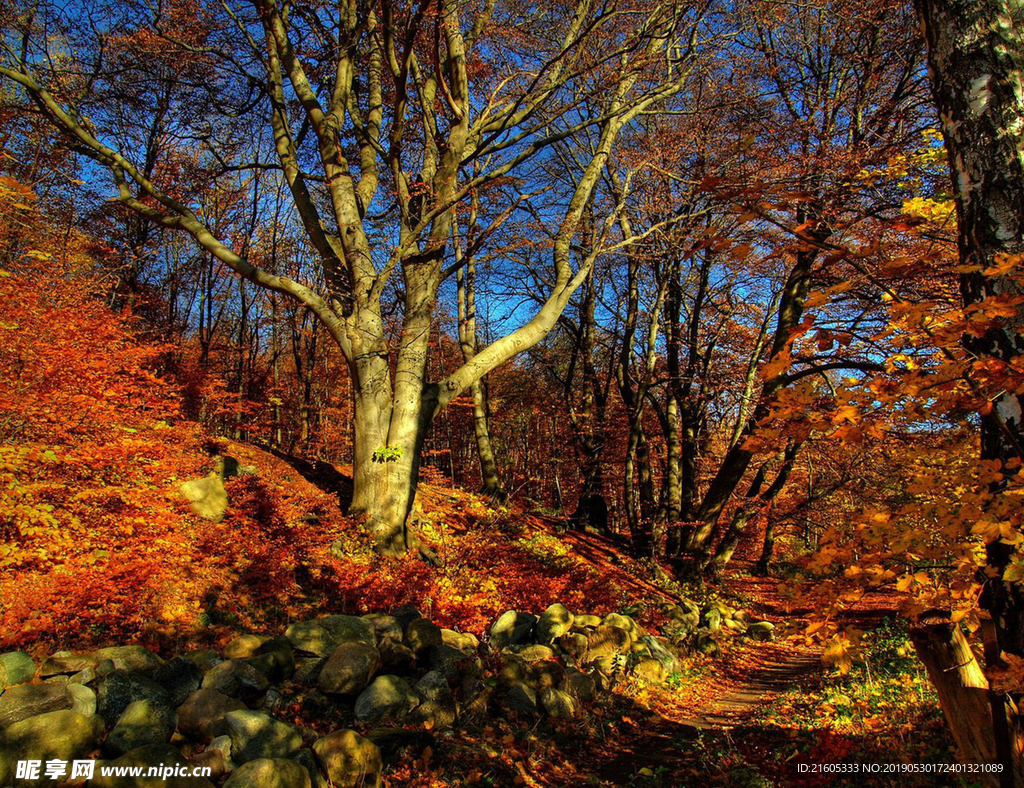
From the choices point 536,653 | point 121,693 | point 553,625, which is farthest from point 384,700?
point 553,625

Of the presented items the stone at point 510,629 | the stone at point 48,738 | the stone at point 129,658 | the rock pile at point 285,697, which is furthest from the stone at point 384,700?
the stone at point 510,629

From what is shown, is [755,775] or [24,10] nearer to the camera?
[755,775]

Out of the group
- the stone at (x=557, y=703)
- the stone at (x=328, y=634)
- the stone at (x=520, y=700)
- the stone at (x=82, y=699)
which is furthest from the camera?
the stone at (x=557, y=703)

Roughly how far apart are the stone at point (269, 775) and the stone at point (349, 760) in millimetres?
213

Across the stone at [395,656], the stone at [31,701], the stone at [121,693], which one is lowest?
the stone at [395,656]

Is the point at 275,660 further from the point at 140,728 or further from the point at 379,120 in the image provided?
the point at 379,120

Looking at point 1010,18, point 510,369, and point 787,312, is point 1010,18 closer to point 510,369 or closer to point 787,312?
point 787,312

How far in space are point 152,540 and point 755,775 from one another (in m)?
6.78

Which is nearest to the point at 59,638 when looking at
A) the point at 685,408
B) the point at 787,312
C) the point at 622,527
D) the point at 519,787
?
the point at 519,787

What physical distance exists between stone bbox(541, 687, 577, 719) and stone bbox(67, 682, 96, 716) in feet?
12.0

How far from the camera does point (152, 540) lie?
21.4 feet

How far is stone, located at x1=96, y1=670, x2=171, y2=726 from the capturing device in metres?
3.43

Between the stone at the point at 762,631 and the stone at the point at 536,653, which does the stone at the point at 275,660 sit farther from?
the stone at the point at 762,631

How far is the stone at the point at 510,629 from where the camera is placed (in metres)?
6.71
